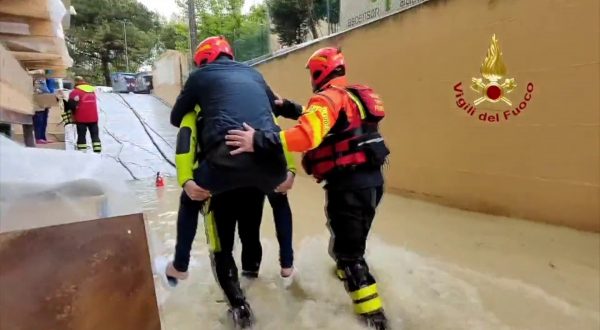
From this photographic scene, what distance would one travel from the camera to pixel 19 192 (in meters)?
0.97

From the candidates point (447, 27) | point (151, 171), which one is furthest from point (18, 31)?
point (151, 171)

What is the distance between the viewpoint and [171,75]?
17.2 meters

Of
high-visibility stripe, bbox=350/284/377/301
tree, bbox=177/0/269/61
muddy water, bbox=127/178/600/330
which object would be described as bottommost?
muddy water, bbox=127/178/600/330

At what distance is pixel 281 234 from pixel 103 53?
2913 centimetres

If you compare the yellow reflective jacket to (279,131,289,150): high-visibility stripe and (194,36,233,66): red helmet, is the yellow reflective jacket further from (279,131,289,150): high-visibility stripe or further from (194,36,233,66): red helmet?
(194,36,233,66): red helmet

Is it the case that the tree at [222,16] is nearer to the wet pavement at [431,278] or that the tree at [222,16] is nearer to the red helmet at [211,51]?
the wet pavement at [431,278]

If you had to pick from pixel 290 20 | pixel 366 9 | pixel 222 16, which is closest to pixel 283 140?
pixel 366 9

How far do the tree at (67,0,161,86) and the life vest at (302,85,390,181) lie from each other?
91.8 ft

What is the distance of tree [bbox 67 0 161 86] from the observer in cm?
2683

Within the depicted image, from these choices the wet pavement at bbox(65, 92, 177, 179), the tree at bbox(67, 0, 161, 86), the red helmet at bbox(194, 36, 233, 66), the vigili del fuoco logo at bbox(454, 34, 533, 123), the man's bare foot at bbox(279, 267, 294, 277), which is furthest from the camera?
the tree at bbox(67, 0, 161, 86)

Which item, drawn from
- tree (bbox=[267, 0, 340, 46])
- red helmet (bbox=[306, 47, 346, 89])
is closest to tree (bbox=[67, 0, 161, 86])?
tree (bbox=[267, 0, 340, 46])

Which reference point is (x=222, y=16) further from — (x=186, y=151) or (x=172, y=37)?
(x=186, y=151)

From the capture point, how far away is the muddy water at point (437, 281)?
2221 mm

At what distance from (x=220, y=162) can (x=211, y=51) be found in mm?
604
